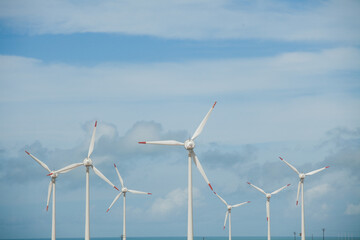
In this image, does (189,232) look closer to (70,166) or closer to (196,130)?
(196,130)

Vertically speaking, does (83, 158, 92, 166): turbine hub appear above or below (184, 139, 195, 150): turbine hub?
above

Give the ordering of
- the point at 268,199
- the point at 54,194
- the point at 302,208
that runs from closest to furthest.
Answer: the point at 54,194 → the point at 302,208 → the point at 268,199

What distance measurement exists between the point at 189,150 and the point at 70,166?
1175 inches

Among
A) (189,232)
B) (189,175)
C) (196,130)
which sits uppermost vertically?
(196,130)

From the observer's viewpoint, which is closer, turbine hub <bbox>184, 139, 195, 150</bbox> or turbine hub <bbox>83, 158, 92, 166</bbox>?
turbine hub <bbox>184, 139, 195, 150</bbox>

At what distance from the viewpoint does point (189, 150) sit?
3504 inches

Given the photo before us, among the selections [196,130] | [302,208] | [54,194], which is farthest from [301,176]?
[196,130]

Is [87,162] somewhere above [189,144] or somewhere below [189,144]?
above

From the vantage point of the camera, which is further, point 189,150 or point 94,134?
point 94,134

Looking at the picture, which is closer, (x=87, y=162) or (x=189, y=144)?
(x=189, y=144)

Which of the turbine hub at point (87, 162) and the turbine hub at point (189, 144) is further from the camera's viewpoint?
the turbine hub at point (87, 162)

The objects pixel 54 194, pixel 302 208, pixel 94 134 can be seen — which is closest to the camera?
pixel 94 134

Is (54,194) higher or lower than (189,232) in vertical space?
higher

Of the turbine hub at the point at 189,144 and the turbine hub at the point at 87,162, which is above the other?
the turbine hub at the point at 87,162
